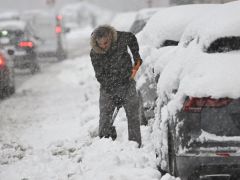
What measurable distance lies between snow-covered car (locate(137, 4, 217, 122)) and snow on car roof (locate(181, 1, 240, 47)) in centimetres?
94

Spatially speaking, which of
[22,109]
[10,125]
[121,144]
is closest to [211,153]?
[121,144]

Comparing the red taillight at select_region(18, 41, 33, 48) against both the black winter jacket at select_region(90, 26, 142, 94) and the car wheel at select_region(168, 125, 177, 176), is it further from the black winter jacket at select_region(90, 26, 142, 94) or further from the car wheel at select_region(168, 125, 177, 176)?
the car wheel at select_region(168, 125, 177, 176)

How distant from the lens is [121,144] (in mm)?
7977

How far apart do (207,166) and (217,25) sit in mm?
1531

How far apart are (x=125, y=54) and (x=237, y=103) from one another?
263cm

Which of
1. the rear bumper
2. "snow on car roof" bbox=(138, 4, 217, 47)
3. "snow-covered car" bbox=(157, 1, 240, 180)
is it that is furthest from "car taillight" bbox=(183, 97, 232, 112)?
"snow on car roof" bbox=(138, 4, 217, 47)

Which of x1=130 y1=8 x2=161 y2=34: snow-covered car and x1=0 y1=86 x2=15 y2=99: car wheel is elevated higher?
x1=130 y1=8 x2=161 y2=34: snow-covered car

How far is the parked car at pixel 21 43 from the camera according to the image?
1988cm

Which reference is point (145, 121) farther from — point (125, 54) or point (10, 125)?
point (10, 125)

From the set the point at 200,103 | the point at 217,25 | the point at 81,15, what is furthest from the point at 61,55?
the point at 81,15

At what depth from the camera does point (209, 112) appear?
5535 millimetres

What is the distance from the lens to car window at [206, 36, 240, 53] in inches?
238

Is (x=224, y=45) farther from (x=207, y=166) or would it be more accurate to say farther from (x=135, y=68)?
(x=135, y=68)

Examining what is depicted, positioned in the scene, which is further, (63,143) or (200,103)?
(63,143)
